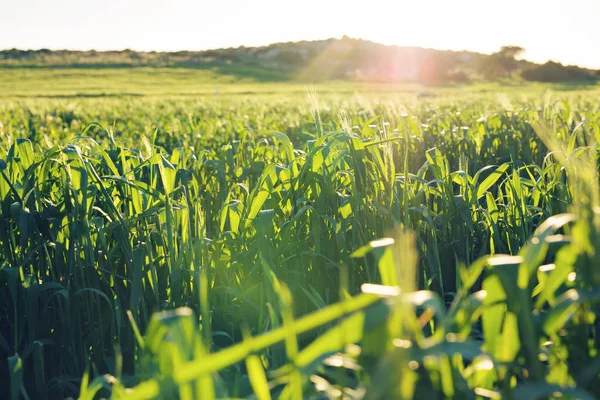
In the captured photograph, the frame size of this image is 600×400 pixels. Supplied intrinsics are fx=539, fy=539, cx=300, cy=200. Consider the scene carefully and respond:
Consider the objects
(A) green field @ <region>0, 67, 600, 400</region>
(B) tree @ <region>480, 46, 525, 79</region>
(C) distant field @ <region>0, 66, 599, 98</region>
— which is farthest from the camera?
(B) tree @ <region>480, 46, 525, 79</region>

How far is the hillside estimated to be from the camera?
5650 cm

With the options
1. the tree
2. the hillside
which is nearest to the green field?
the hillside

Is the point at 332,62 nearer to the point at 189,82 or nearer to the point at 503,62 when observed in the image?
the point at 503,62

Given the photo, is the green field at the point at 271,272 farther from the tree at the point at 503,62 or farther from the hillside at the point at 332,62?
the tree at the point at 503,62

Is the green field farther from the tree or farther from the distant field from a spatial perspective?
the tree

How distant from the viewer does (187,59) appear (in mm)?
61062

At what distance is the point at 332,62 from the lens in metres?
64.8

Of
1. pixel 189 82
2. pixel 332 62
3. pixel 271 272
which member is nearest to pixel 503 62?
pixel 332 62

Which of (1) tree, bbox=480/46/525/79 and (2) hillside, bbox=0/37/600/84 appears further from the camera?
(1) tree, bbox=480/46/525/79

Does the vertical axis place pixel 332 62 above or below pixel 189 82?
above

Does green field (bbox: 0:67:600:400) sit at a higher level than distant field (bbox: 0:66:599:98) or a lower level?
lower

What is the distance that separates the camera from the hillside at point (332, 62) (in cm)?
5650

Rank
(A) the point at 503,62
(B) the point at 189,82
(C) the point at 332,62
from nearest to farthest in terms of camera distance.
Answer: (B) the point at 189,82 < (A) the point at 503,62 < (C) the point at 332,62

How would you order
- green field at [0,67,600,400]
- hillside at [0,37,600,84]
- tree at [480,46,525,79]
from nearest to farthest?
1. green field at [0,67,600,400]
2. hillside at [0,37,600,84]
3. tree at [480,46,525,79]
